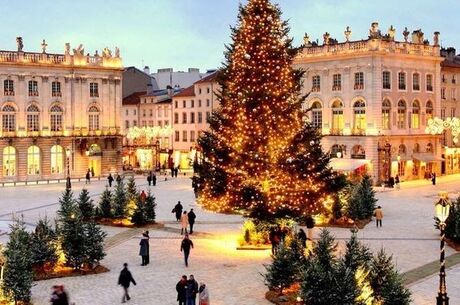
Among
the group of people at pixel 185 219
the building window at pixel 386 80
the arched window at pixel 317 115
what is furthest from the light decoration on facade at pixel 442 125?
the group of people at pixel 185 219

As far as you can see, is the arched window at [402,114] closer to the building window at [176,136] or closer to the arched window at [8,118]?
the building window at [176,136]

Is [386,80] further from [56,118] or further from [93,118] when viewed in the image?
[56,118]

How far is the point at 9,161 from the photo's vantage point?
68.4 m

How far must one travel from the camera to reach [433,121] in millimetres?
62844

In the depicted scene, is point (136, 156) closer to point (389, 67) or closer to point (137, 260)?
point (389, 67)

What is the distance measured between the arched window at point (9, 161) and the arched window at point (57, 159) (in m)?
4.31

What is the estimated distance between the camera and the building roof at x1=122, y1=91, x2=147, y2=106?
102744 millimetres

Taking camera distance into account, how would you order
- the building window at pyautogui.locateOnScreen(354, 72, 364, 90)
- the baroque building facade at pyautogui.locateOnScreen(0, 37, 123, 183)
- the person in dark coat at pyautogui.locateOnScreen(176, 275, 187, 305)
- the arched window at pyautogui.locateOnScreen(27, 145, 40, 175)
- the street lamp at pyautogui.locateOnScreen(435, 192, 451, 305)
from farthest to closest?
the arched window at pyautogui.locateOnScreen(27, 145, 40, 175)
the baroque building facade at pyautogui.locateOnScreen(0, 37, 123, 183)
the building window at pyautogui.locateOnScreen(354, 72, 364, 90)
the person in dark coat at pyautogui.locateOnScreen(176, 275, 187, 305)
the street lamp at pyautogui.locateOnScreen(435, 192, 451, 305)

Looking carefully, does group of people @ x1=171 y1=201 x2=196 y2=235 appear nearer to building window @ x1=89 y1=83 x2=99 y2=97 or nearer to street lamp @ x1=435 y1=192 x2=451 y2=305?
street lamp @ x1=435 y1=192 x2=451 y2=305

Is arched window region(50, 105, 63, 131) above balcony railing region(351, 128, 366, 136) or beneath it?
above

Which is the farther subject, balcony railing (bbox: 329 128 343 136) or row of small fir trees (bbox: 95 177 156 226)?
balcony railing (bbox: 329 128 343 136)

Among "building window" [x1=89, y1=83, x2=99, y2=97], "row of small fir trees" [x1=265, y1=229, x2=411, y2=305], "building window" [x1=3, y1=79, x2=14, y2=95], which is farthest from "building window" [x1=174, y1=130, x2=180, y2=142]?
"row of small fir trees" [x1=265, y1=229, x2=411, y2=305]

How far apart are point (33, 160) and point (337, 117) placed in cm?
3294

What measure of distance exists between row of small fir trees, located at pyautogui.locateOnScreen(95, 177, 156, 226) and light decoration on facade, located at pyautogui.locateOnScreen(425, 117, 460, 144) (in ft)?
108
